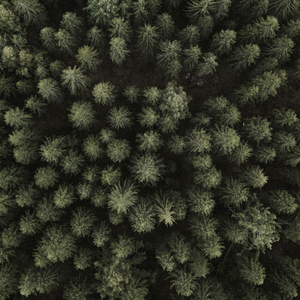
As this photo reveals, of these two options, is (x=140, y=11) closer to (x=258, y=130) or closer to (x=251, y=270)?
(x=258, y=130)

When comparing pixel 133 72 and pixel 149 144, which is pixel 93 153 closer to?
pixel 149 144

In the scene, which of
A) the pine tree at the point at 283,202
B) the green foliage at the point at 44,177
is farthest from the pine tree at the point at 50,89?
the pine tree at the point at 283,202

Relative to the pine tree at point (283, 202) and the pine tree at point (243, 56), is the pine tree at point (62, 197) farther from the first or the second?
the pine tree at point (243, 56)

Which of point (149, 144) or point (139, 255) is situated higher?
point (149, 144)

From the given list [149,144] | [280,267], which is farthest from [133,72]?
[280,267]

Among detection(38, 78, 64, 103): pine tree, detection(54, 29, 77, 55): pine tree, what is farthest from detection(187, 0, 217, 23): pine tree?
detection(38, 78, 64, 103): pine tree

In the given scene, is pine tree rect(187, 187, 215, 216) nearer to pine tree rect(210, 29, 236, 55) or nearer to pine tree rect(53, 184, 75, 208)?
pine tree rect(53, 184, 75, 208)

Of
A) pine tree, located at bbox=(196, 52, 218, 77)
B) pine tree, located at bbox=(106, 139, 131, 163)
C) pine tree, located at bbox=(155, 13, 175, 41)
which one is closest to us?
pine tree, located at bbox=(106, 139, 131, 163)

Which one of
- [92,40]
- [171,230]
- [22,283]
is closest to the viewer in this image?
[22,283]
